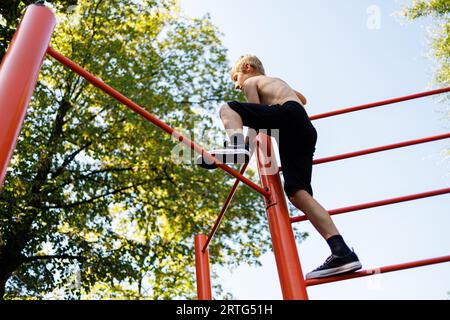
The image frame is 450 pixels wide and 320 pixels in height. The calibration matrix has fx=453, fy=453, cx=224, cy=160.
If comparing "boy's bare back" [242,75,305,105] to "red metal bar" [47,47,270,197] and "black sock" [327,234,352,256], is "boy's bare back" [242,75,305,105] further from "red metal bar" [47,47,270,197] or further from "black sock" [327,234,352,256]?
"black sock" [327,234,352,256]

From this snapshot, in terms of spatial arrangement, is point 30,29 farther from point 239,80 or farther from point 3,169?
point 239,80

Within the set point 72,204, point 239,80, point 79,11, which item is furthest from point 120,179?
point 239,80

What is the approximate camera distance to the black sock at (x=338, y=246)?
6.23 ft

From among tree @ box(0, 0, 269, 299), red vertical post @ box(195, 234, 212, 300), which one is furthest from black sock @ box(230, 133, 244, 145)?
tree @ box(0, 0, 269, 299)

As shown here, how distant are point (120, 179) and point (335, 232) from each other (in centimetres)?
718

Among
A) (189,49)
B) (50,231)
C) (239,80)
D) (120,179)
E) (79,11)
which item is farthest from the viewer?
(189,49)

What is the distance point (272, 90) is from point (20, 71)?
4.76 feet

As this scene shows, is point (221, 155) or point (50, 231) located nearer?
point (221, 155)

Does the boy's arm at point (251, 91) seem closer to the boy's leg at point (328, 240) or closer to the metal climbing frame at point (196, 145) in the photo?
the metal climbing frame at point (196, 145)

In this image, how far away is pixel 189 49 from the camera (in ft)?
34.4

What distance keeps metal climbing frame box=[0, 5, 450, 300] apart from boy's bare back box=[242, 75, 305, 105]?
0.20 meters

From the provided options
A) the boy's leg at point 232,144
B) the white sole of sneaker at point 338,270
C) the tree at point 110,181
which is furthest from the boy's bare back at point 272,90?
the tree at point 110,181

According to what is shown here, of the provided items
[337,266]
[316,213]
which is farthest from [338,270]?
[316,213]
